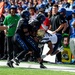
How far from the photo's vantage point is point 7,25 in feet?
44.1

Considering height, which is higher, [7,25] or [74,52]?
[7,25]

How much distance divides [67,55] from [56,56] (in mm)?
415

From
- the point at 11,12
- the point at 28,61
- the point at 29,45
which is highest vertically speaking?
the point at 11,12

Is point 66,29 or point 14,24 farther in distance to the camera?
point 66,29

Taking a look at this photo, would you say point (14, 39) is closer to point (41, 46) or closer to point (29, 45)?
point (29, 45)

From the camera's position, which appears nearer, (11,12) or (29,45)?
(29,45)

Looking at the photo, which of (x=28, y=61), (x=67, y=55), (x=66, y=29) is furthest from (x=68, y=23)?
(x=28, y=61)

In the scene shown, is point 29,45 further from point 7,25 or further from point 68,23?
point 68,23

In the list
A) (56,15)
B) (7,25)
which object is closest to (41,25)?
(56,15)

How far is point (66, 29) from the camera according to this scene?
14477 mm

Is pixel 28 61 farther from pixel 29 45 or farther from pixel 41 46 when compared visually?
pixel 29 45

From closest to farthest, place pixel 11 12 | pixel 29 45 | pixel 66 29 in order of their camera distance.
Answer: pixel 29 45 < pixel 11 12 < pixel 66 29

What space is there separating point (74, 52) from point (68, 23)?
1456 mm

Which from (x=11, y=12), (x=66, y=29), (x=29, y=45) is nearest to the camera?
(x=29, y=45)
